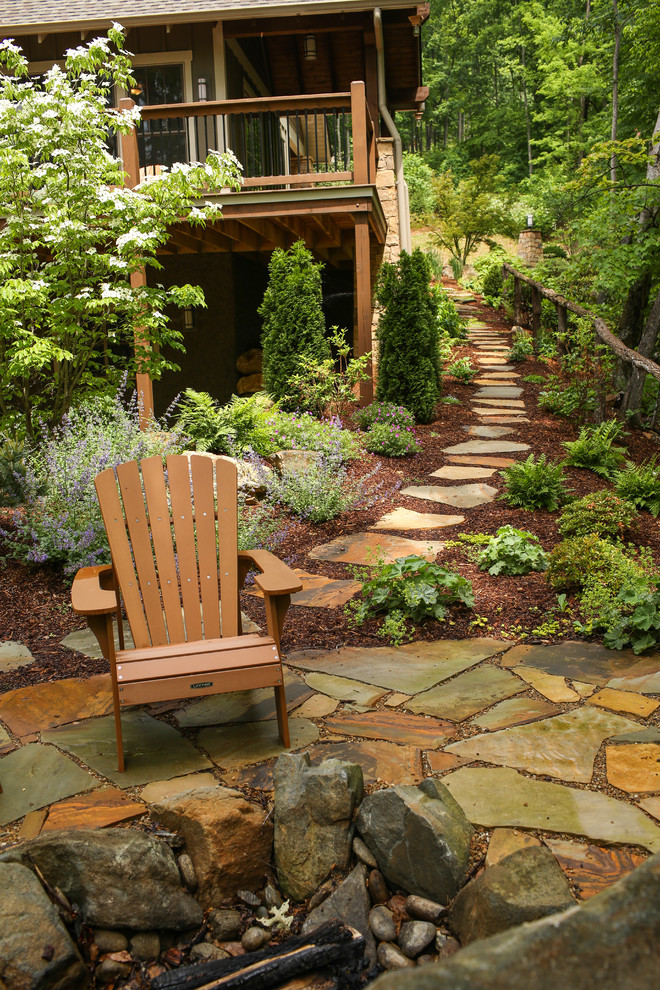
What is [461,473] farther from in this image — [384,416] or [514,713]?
[514,713]

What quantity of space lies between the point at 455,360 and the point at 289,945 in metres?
9.85

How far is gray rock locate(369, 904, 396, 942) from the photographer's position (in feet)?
6.12

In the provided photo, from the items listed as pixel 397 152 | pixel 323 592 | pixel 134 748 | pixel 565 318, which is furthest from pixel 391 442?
pixel 397 152

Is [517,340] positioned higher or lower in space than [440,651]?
higher

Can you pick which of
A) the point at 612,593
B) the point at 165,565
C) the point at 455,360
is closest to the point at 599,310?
the point at 455,360

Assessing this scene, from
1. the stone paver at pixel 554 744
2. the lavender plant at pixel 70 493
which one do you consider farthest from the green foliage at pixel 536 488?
the stone paver at pixel 554 744

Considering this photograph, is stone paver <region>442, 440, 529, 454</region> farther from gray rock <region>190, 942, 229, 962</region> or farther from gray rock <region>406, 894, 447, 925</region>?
gray rock <region>190, 942, 229, 962</region>

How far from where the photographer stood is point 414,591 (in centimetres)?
374

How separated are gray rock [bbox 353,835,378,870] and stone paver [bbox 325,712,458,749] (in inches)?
22.4

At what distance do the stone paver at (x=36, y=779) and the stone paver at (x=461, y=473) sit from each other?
175 inches

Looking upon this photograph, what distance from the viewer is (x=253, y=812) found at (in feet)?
7.09

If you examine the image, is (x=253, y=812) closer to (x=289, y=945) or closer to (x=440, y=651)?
(x=289, y=945)

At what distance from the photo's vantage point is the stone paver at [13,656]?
346cm

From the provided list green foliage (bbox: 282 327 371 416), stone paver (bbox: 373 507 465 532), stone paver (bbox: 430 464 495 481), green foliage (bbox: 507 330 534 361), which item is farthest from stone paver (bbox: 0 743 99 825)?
green foliage (bbox: 507 330 534 361)
